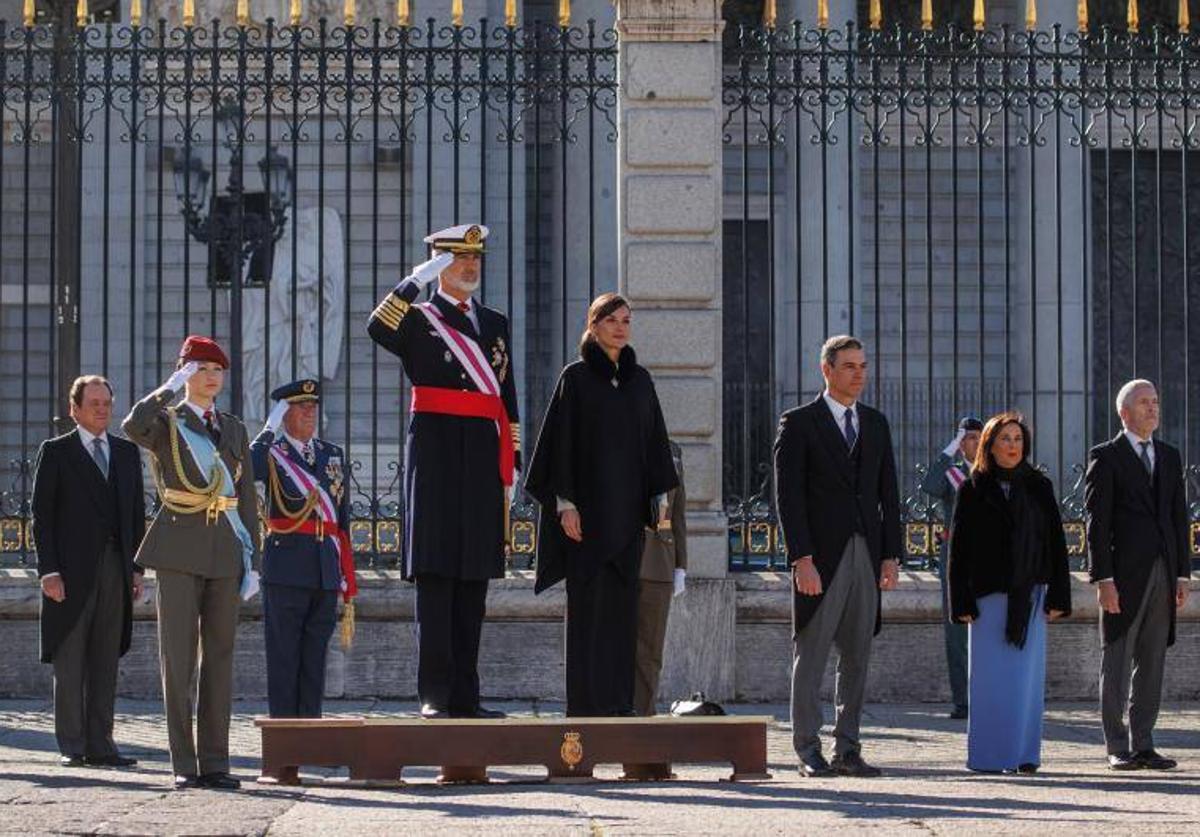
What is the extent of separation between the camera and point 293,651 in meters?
11.7

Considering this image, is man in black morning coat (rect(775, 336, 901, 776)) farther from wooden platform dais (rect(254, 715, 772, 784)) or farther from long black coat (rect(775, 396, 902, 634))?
wooden platform dais (rect(254, 715, 772, 784))

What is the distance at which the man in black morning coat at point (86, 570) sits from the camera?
1138cm

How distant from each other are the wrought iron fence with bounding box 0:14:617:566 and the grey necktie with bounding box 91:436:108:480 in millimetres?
2345

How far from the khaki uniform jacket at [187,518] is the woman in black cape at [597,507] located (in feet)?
3.66

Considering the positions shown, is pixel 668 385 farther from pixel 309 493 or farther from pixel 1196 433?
pixel 1196 433

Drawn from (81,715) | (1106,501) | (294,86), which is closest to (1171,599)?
(1106,501)

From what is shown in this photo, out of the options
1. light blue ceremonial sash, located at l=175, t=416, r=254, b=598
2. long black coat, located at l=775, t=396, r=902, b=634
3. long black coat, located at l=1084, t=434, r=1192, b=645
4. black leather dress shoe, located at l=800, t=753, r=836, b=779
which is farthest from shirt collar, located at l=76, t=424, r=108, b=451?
long black coat, located at l=1084, t=434, r=1192, b=645

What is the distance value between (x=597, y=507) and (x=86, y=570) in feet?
8.15

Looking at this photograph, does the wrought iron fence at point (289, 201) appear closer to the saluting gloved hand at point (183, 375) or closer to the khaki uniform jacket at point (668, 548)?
the khaki uniform jacket at point (668, 548)

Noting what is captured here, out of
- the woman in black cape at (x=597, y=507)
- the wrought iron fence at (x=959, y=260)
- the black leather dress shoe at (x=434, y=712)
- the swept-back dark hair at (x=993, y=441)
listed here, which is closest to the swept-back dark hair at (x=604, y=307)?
the woman in black cape at (x=597, y=507)

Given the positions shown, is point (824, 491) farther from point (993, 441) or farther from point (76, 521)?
point (76, 521)

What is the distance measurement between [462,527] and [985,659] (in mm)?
2272

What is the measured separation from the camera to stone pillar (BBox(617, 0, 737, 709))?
1417cm

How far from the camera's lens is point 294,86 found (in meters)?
14.5
